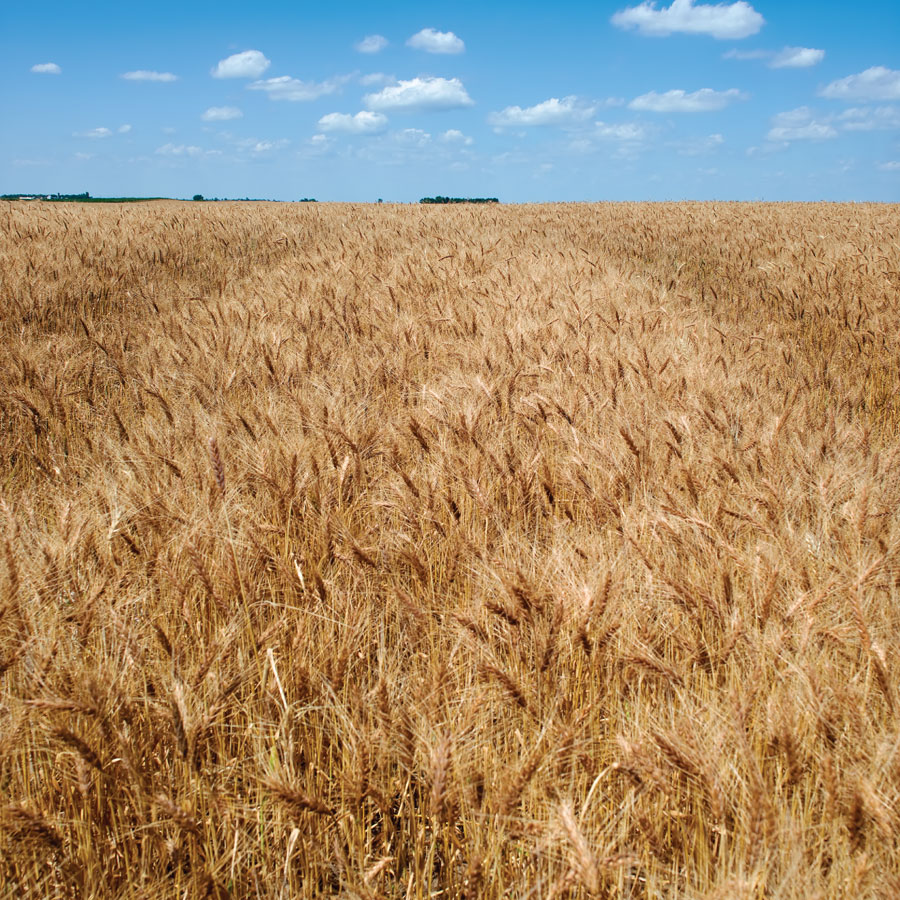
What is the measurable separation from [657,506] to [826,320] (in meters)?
A: 4.25

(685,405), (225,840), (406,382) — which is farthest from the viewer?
(406,382)

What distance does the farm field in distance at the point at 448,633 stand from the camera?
1049mm

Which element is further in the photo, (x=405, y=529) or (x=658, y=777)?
(x=405, y=529)

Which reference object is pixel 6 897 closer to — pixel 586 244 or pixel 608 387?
pixel 608 387

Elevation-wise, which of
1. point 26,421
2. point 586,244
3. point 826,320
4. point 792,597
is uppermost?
point 586,244

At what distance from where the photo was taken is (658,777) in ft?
3.46

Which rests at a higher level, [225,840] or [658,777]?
[658,777]

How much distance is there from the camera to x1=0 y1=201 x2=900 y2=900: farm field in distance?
3.44 feet

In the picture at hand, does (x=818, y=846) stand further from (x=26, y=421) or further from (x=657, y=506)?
(x=26, y=421)

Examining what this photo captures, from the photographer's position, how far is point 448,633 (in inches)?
62.6

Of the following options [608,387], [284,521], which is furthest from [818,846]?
[608,387]

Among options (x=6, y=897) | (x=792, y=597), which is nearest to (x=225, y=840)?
(x=6, y=897)

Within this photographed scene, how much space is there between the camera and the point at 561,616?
1304 mm

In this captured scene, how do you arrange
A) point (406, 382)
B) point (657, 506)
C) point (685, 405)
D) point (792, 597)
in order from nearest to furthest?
point (792, 597) < point (657, 506) < point (685, 405) < point (406, 382)
